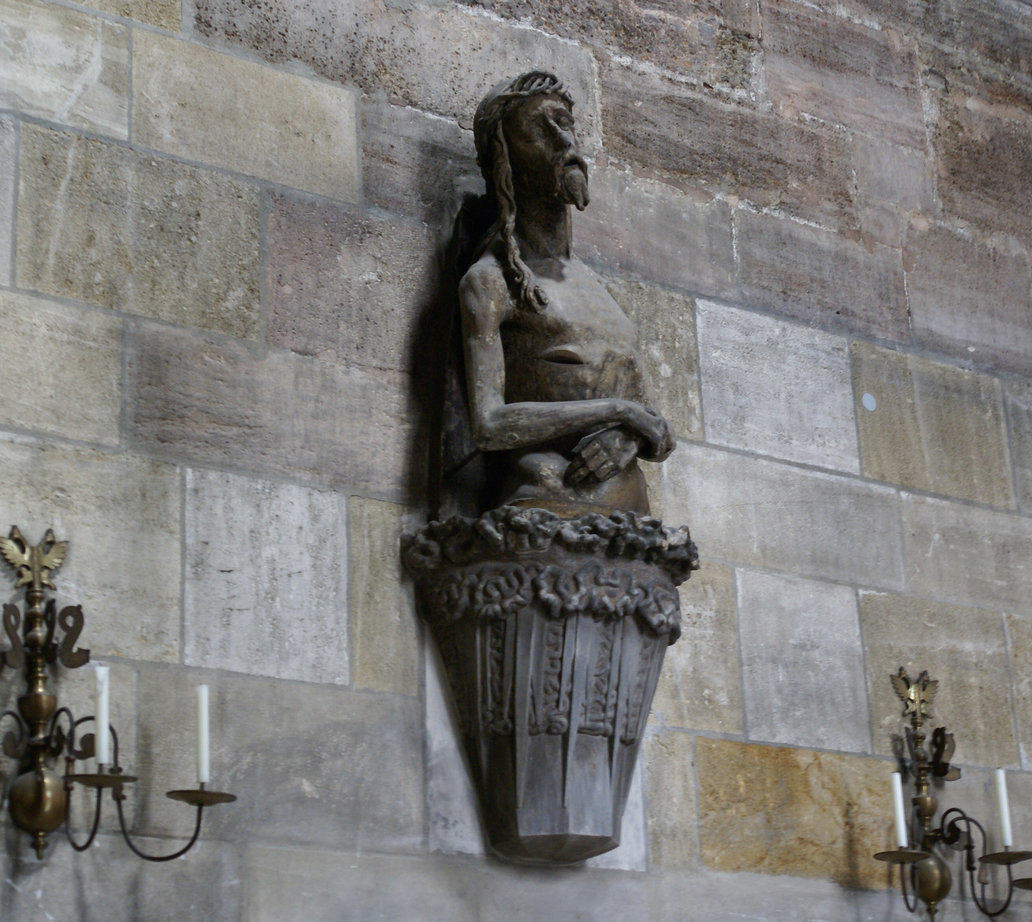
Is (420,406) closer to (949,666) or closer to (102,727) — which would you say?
(102,727)

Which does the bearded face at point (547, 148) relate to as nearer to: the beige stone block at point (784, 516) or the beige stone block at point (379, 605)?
the beige stone block at point (784, 516)

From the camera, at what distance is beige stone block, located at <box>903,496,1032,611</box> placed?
187 inches

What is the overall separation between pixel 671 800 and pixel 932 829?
713mm

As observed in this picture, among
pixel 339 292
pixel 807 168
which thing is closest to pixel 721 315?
pixel 807 168

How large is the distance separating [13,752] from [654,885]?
4.73ft

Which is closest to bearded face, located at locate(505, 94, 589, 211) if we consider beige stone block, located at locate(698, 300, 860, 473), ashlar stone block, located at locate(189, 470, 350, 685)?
beige stone block, located at locate(698, 300, 860, 473)

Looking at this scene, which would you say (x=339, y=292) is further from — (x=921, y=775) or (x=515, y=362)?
(x=921, y=775)

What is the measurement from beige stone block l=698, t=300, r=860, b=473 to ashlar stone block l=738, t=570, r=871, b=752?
357mm

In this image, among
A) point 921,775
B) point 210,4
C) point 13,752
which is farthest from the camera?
point 921,775

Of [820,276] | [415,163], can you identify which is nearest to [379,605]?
[415,163]

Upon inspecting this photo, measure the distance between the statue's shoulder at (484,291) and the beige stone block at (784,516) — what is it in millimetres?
655

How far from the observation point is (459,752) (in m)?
3.89

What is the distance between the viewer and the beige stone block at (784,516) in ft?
14.5

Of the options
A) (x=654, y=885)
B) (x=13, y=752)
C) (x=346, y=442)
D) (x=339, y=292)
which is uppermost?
(x=339, y=292)
